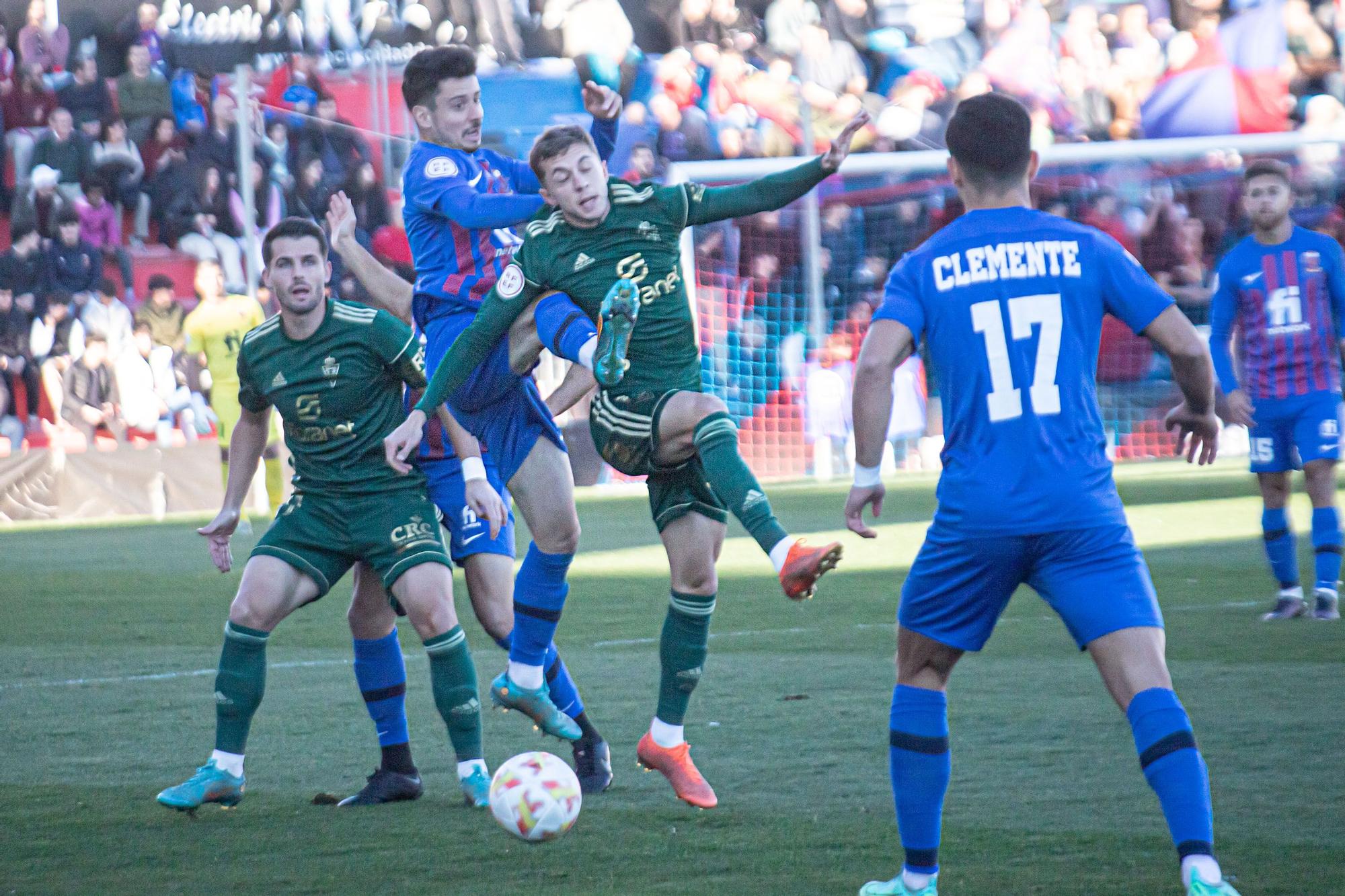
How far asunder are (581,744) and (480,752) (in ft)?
1.20

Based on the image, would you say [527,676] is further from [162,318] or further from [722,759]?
[162,318]

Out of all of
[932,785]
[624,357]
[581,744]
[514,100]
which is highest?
[514,100]

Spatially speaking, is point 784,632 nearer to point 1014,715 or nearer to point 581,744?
point 1014,715

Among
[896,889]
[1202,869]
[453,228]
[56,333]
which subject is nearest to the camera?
[1202,869]

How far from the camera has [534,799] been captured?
14.2ft

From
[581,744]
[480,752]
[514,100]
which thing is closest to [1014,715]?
[581,744]

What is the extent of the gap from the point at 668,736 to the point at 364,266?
2.51m

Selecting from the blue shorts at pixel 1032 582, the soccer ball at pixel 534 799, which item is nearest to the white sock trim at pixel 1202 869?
the blue shorts at pixel 1032 582

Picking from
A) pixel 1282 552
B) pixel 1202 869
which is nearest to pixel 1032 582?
pixel 1202 869

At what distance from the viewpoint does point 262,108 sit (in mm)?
18031

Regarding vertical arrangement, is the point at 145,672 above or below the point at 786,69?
below

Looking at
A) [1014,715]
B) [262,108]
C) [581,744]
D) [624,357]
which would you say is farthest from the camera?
[262,108]

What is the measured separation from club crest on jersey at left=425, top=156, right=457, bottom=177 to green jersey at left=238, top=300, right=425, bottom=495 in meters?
0.73

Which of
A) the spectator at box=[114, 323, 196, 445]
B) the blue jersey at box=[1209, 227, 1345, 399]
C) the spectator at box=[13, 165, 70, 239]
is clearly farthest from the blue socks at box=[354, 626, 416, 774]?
the spectator at box=[13, 165, 70, 239]
